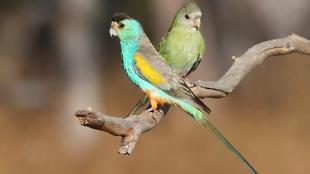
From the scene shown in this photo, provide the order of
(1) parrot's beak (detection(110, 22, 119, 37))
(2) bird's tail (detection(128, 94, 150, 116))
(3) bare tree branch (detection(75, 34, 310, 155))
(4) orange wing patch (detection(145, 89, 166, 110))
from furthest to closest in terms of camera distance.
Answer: (2) bird's tail (detection(128, 94, 150, 116)), (4) orange wing patch (detection(145, 89, 166, 110)), (1) parrot's beak (detection(110, 22, 119, 37)), (3) bare tree branch (detection(75, 34, 310, 155))

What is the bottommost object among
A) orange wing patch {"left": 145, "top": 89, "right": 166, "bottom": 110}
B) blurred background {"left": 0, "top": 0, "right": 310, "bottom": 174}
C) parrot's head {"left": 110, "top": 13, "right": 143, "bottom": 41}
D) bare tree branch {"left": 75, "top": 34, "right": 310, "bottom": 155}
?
blurred background {"left": 0, "top": 0, "right": 310, "bottom": 174}

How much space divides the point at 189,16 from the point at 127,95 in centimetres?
1386

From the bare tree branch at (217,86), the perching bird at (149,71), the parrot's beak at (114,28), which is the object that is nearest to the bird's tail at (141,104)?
the bare tree branch at (217,86)

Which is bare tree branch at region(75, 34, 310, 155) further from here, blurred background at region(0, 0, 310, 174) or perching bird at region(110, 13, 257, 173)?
blurred background at region(0, 0, 310, 174)

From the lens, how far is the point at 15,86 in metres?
22.7

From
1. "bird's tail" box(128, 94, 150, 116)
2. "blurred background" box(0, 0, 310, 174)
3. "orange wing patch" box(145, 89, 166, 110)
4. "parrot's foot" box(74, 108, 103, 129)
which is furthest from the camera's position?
"blurred background" box(0, 0, 310, 174)

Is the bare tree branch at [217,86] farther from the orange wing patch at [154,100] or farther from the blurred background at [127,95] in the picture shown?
the blurred background at [127,95]

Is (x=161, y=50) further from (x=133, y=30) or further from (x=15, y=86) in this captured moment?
(x=15, y=86)

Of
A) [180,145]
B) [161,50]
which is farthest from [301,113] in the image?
[161,50]

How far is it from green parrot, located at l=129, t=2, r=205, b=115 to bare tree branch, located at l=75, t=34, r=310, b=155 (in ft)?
1.87

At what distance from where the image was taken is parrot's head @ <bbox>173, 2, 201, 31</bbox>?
7902 millimetres

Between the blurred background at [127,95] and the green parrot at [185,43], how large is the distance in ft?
23.1

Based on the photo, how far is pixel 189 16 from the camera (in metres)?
7.96

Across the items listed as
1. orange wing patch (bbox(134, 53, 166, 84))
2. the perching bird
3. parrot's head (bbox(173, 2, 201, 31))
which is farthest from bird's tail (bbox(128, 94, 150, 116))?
parrot's head (bbox(173, 2, 201, 31))
